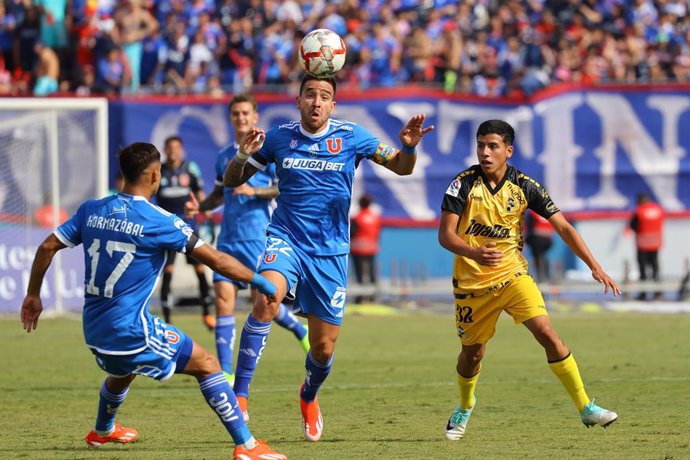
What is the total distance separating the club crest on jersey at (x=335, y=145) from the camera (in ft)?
30.8

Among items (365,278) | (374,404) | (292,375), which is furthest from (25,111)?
(374,404)

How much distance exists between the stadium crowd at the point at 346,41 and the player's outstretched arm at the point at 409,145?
14294 millimetres

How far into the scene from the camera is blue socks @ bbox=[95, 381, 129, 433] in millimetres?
8557

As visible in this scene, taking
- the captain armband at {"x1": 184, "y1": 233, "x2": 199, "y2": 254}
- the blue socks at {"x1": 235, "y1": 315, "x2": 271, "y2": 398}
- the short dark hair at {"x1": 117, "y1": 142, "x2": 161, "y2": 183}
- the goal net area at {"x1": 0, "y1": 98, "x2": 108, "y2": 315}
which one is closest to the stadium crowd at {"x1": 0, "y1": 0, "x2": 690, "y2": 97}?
the goal net area at {"x1": 0, "y1": 98, "x2": 108, "y2": 315}

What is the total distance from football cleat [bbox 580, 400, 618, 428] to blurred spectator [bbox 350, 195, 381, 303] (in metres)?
14.2

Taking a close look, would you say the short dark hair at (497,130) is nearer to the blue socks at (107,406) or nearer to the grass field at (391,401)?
the grass field at (391,401)

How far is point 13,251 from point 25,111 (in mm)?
2491

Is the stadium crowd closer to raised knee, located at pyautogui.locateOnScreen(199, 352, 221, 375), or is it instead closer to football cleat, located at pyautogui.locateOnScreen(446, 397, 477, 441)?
football cleat, located at pyautogui.locateOnScreen(446, 397, 477, 441)

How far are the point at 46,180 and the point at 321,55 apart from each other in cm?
1216

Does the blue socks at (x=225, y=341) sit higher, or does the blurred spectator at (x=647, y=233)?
the blue socks at (x=225, y=341)

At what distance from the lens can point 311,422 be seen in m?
9.16

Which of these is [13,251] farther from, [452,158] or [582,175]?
[582,175]

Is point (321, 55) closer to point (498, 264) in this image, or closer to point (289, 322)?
point (498, 264)

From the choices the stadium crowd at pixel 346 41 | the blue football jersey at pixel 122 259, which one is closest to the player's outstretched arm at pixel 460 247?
the blue football jersey at pixel 122 259
